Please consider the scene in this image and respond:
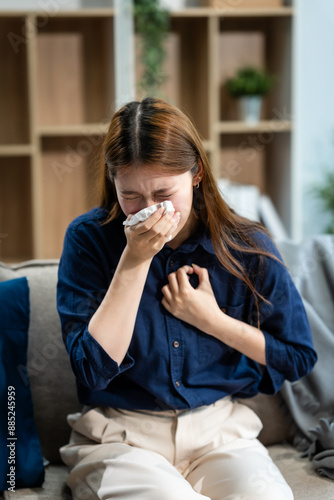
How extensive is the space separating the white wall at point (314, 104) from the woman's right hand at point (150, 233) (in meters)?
2.44

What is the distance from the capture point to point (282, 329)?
Result: 1.42m

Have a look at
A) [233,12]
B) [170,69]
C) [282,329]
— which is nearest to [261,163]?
[170,69]

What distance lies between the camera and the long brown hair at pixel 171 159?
48.1 inches

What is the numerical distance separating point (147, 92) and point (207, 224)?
2.15 meters

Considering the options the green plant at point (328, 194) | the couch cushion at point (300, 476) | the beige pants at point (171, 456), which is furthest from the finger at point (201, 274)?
the green plant at point (328, 194)

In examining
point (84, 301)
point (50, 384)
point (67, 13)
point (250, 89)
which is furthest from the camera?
point (250, 89)

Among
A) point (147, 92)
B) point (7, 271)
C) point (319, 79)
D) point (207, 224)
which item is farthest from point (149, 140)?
point (319, 79)

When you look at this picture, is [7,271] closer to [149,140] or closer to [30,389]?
[30,389]

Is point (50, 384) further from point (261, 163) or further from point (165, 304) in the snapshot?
point (261, 163)

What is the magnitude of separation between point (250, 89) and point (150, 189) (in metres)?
2.41

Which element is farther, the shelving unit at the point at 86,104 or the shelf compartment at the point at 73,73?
the shelf compartment at the point at 73,73

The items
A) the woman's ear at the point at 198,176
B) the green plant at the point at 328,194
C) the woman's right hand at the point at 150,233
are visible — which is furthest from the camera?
the green plant at the point at 328,194

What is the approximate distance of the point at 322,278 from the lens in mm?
1747

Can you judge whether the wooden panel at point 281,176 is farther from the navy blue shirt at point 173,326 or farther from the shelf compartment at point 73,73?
the navy blue shirt at point 173,326
